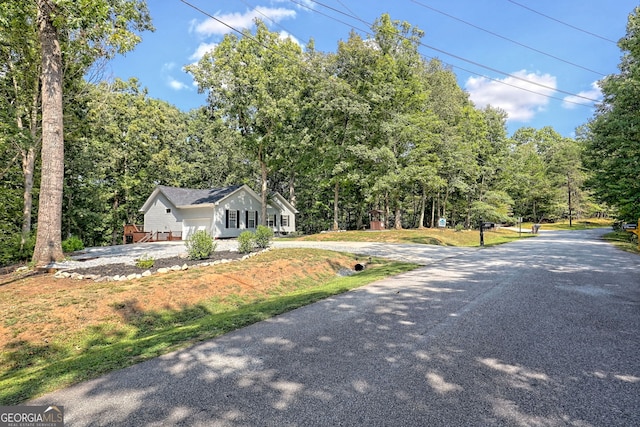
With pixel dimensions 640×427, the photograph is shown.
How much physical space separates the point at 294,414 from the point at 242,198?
84.9 ft

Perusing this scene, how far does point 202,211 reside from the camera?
25.5 m

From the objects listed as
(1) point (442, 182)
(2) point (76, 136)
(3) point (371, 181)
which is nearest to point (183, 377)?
(2) point (76, 136)

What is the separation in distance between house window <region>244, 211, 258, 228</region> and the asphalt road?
76.9 feet

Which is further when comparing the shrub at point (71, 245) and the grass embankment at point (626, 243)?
the shrub at point (71, 245)

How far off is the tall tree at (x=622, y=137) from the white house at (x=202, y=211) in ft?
80.7

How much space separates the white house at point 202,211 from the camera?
82.6 ft

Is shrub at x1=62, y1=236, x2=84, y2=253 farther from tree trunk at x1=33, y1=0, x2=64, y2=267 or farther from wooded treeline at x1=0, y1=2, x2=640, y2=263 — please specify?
tree trunk at x1=33, y1=0, x2=64, y2=267

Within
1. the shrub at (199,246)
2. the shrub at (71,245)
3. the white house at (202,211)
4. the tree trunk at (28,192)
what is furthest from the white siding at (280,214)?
the shrub at (199,246)

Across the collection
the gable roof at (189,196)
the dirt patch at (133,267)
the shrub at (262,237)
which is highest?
the gable roof at (189,196)

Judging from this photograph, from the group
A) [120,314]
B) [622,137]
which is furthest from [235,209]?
[622,137]

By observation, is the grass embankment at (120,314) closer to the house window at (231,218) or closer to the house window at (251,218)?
the house window at (231,218)

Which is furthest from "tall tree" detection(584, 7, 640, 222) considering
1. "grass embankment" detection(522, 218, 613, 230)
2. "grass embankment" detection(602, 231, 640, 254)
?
"grass embankment" detection(522, 218, 613, 230)

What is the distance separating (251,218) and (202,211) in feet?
14.0

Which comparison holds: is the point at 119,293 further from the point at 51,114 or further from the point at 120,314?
the point at 51,114
